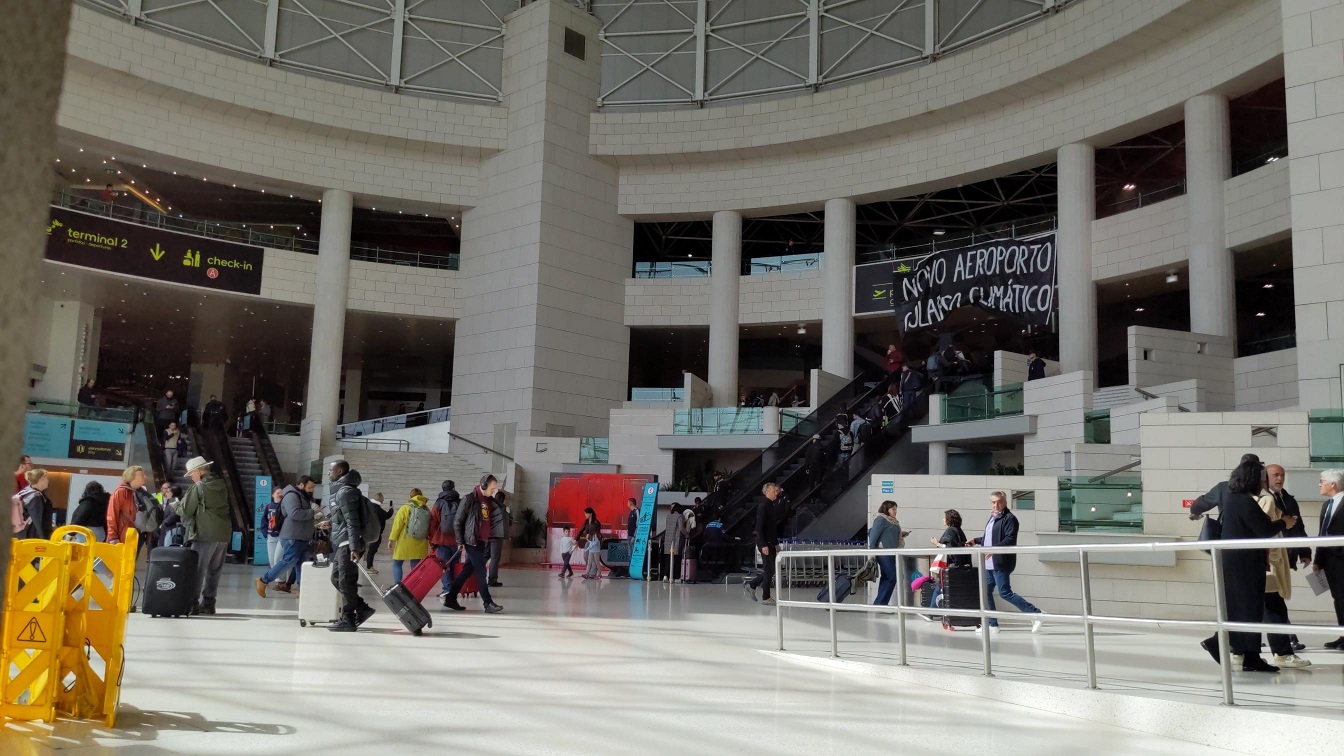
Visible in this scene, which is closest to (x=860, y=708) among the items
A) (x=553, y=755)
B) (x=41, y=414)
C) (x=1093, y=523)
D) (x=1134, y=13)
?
(x=553, y=755)

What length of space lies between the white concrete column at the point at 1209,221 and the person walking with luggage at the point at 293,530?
18082 mm

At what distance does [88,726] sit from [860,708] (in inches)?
166

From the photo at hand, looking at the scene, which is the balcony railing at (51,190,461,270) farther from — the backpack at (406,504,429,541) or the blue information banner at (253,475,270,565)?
the backpack at (406,504,429,541)

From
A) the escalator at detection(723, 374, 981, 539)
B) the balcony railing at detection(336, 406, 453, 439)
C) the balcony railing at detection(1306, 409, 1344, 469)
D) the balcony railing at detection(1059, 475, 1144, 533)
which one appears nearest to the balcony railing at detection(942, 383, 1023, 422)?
the escalator at detection(723, 374, 981, 539)

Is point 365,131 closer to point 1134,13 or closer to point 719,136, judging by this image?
point 719,136

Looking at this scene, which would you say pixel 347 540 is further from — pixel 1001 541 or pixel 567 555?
pixel 567 555

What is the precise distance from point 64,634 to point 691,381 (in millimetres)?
23250

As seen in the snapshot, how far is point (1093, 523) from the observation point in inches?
526

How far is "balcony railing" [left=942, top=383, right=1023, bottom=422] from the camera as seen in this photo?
827 inches

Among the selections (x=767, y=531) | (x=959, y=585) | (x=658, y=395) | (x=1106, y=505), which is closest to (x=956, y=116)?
(x=658, y=395)

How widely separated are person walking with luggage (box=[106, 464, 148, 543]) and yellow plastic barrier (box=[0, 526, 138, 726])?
551 centimetres

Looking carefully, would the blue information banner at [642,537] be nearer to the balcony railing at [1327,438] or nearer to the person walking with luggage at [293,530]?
the person walking with luggage at [293,530]

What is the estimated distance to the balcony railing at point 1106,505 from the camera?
13.1 m

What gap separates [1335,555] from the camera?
7754 mm
